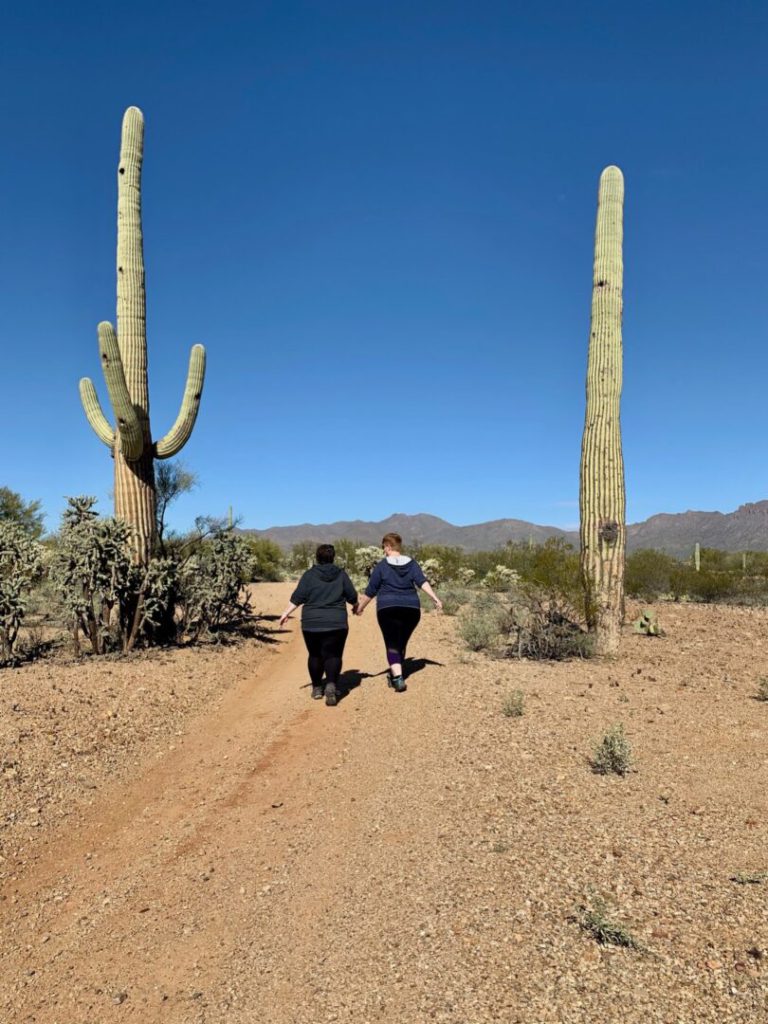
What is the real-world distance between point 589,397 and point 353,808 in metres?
8.63

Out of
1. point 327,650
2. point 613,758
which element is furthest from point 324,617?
point 613,758

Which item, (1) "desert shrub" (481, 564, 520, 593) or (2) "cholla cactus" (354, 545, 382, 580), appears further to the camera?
(2) "cholla cactus" (354, 545, 382, 580)

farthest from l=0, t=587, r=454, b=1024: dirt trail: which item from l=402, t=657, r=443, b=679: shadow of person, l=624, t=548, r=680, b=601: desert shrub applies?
l=624, t=548, r=680, b=601: desert shrub

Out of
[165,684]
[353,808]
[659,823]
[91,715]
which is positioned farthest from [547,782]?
[165,684]

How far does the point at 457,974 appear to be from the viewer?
2799mm

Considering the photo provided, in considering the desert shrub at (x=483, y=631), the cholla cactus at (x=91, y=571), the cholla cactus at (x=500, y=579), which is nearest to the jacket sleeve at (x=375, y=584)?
the desert shrub at (x=483, y=631)

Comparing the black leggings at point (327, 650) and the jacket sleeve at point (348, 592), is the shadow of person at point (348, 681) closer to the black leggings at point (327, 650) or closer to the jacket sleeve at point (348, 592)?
the black leggings at point (327, 650)

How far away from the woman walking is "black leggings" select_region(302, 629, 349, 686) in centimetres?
40

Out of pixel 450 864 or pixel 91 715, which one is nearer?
pixel 450 864

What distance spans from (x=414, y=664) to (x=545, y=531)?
91457 mm

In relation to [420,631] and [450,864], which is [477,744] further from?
[420,631]

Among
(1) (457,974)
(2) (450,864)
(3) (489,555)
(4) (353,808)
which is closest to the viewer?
(1) (457,974)

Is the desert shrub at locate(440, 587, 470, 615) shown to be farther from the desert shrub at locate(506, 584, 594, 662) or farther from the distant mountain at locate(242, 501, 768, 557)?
the distant mountain at locate(242, 501, 768, 557)

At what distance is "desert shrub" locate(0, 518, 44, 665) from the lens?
9.41m
